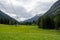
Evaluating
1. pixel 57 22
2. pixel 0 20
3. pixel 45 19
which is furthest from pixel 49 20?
pixel 0 20

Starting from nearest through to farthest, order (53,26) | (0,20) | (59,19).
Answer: (59,19), (53,26), (0,20)

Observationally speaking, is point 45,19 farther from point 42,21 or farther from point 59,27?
point 59,27

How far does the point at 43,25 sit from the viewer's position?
383ft

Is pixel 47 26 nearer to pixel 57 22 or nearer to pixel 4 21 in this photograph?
pixel 57 22

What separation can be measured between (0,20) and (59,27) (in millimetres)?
104956

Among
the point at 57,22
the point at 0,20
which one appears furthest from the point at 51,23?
the point at 0,20

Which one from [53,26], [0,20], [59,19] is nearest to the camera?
[59,19]

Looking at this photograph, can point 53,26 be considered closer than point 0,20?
Yes

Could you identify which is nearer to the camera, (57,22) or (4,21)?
(57,22)

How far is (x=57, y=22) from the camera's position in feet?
332

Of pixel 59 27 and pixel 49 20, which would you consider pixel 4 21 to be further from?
pixel 59 27

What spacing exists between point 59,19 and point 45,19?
19.2 m

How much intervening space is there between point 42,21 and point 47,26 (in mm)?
5840

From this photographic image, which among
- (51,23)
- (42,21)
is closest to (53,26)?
(51,23)
